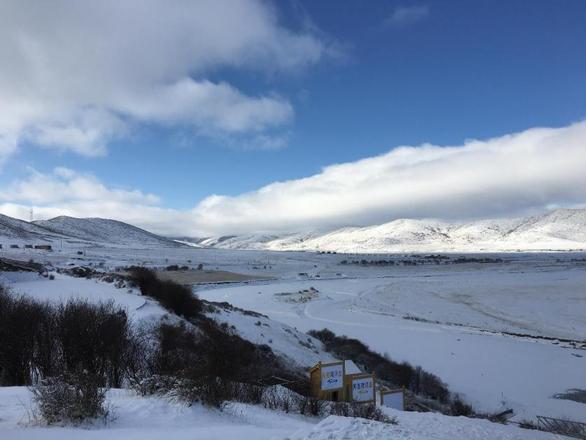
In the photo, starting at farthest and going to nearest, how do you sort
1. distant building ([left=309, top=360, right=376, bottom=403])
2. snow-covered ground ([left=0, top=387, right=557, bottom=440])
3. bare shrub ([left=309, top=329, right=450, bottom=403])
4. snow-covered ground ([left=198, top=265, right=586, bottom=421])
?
snow-covered ground ([left=198, top=265, right=586, bottom=421]) → bare shrub ([left=309, top=329, right=450, bottom=403]) → distant building ([left=309, top=360, right=376, bottom=403]) → snow-covered ground ([left=0, top=387, right=557, bottom=440])

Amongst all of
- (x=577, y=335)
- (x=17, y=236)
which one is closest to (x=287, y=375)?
(x=577, y=335)

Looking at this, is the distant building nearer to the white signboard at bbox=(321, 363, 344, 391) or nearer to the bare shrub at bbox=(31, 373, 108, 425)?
the white signboard at bbox=(321, 363, 344, 391)

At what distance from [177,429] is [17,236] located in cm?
18613

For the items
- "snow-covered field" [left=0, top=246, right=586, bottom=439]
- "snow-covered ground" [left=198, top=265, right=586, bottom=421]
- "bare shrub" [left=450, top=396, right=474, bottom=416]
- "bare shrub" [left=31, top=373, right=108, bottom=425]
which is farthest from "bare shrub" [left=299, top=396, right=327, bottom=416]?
"snow-covered ground" [left=198, top=265, right=586, bottom=421]

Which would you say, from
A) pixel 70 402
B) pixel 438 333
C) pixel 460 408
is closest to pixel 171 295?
pixel 460 408

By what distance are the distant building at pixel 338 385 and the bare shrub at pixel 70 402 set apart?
25.8 feet

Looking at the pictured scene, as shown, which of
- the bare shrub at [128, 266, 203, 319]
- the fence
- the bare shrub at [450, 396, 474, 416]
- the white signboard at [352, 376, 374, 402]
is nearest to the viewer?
the white signboard at [352, 376, 374, 402]

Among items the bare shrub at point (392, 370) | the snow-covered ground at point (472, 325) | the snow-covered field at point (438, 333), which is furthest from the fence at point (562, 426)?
the bare shrub at point (392, 370)

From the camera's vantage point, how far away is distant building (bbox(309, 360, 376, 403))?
46.7ft

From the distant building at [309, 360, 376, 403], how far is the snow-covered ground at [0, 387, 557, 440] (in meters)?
3.41

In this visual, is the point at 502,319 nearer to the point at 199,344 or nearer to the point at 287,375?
the point at 287,375

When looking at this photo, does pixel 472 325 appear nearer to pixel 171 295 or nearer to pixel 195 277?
pixel 171 295

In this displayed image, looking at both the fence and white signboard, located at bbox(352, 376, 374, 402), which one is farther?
the fence

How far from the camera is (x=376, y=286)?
7200 centimetres
